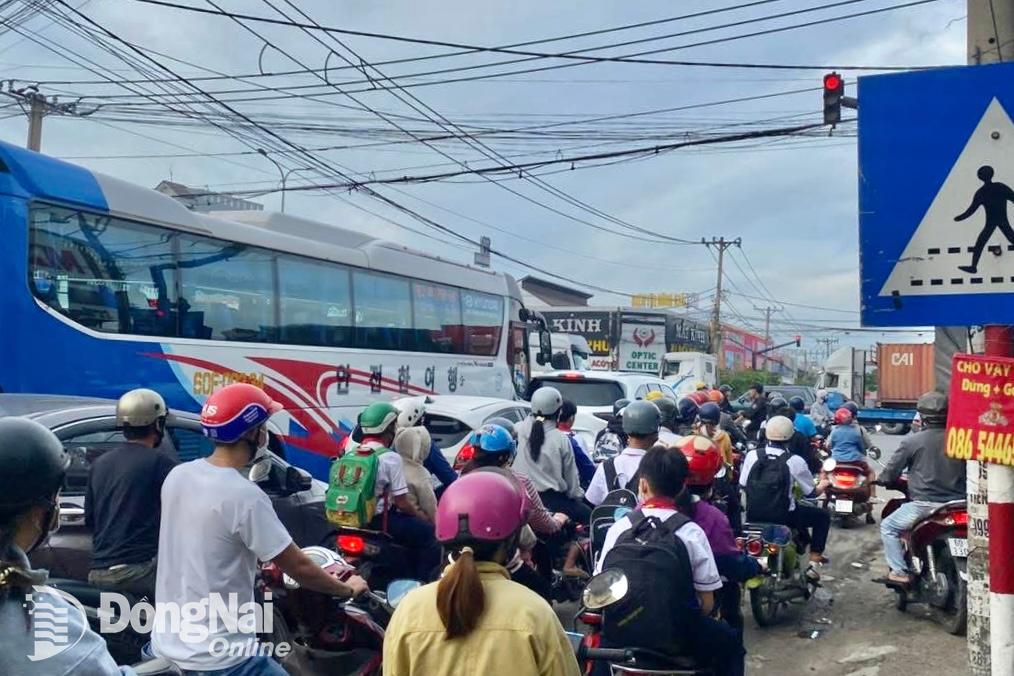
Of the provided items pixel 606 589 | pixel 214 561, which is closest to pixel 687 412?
pixel 606 589

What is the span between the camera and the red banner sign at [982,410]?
3.14 meters

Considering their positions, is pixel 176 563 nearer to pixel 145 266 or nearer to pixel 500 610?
pixel 500 610

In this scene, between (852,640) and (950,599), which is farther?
(950,599)

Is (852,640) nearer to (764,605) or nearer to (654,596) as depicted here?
(764,605)

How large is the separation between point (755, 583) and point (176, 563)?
4444 mm

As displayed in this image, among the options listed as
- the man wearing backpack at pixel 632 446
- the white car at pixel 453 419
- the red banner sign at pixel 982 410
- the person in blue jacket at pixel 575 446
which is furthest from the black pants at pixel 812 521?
the red banner sign at pixel 982 410

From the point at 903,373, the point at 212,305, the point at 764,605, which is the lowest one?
the point at 764,605

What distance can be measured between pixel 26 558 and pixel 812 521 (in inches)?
258

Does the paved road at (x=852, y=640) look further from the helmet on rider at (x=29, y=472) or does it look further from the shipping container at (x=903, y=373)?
the shipping container at (x=903, y=373)

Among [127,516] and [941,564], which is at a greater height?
[127,516]

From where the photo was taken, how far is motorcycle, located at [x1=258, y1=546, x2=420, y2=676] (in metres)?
4.50

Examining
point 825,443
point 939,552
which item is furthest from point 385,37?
point 939,552

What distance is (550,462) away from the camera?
690cm

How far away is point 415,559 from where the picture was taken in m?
5.57
